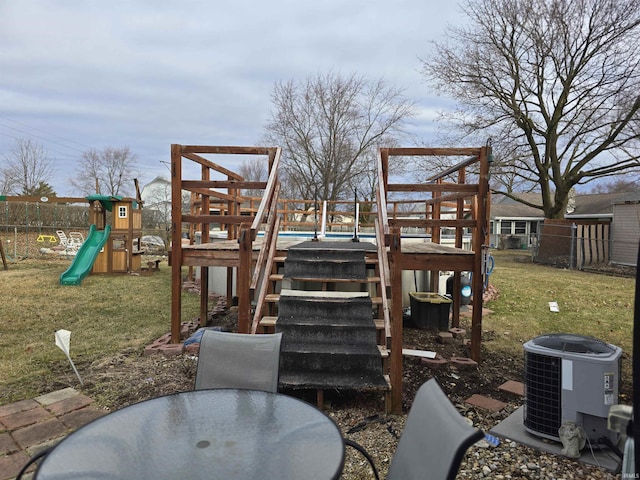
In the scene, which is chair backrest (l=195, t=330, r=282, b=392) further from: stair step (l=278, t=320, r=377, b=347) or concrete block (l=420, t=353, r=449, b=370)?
concrete block (l=420, t=353, r=449, b=370)

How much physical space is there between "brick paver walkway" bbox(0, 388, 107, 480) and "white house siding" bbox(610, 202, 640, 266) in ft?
50.1

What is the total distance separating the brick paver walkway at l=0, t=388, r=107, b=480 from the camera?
7.57 ft

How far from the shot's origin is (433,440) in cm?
130

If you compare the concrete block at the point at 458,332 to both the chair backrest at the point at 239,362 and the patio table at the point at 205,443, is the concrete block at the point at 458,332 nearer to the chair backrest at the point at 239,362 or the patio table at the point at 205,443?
the chair backrest at the point at 239,362

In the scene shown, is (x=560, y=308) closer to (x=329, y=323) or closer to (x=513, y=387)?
(x=513, y=387)

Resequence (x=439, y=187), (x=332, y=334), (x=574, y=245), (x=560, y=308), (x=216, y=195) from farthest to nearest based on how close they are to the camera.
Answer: (x=574, y=245) < (x=560, y=308) < (x=216, y=195) < (x=439, y=187) < (x=332, y=334)

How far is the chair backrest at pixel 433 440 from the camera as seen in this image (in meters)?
1.15

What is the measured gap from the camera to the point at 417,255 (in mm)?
4168

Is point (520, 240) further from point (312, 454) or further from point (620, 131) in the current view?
point (312, 454)

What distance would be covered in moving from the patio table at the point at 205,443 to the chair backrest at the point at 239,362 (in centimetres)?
31

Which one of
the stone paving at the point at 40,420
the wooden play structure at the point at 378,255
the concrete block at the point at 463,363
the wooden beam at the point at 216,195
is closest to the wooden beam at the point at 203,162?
the wooden play structure at the point at 378,255

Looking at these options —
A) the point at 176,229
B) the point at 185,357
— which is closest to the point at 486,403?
the point at 185,357

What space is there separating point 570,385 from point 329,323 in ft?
6.13

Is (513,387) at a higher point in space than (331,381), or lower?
lower
